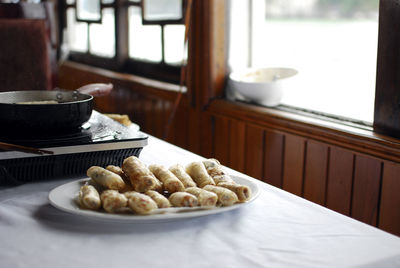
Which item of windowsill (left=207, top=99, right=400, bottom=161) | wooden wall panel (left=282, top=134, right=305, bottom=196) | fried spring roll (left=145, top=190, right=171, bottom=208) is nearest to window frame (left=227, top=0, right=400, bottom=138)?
windowsill (left=207, top=99, right=400, bottom=161)

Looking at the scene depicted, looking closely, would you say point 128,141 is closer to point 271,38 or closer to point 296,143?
point 296,143

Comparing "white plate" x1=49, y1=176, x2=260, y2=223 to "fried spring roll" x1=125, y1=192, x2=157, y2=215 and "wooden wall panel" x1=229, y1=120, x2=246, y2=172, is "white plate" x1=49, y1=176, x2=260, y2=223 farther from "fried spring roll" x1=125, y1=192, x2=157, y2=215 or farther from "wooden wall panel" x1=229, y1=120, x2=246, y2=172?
"wooden wall panel" x1=229, y1=120, x2=246, y2=172

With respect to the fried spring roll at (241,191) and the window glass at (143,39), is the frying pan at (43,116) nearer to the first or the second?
the fried spring roll at (241,191)

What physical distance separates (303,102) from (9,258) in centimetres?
171

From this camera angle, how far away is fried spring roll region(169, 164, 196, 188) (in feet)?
3.05

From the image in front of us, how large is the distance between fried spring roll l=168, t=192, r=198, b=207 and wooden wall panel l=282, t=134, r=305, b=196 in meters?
1.16

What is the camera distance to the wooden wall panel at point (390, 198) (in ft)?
5.16

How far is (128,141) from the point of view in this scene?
1.10m

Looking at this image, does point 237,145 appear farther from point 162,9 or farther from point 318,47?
point 162,9

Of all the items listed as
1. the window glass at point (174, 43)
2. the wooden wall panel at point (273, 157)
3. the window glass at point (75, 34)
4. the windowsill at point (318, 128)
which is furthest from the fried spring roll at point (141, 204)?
the window glass at point (75, 34)

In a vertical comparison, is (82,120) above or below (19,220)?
above

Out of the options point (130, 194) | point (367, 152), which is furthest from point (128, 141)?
point (367, 152)

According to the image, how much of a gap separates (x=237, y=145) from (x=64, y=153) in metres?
1.34

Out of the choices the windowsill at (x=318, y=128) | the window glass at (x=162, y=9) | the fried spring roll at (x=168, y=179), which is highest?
the window glass at (x=162, y=9)
